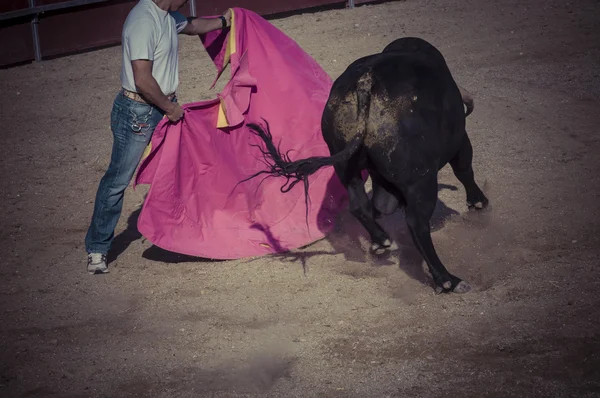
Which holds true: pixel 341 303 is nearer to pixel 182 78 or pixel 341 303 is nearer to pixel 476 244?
pixel 476 244

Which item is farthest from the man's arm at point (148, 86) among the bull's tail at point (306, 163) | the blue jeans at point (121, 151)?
the bull's tail at point (306, 163)

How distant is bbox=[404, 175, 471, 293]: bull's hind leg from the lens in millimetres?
4930

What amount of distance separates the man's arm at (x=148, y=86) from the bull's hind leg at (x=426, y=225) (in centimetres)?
168

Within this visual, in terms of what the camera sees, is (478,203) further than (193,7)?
No

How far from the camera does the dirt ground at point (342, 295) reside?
436 centimetres

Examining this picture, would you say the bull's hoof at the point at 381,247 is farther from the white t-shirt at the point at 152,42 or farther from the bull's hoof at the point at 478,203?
the white t-shirt at the point at 152,42

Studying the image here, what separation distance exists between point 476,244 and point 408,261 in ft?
1.68

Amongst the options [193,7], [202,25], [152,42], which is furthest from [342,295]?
[193,7]

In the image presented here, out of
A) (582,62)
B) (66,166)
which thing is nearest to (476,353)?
(66,166)


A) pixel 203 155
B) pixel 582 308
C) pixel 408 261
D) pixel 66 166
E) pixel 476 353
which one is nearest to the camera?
pixel 476 353

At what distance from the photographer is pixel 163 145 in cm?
573

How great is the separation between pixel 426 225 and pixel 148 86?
192cm

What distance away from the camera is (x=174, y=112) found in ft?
18.3

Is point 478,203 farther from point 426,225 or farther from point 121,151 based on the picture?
point 121,151
